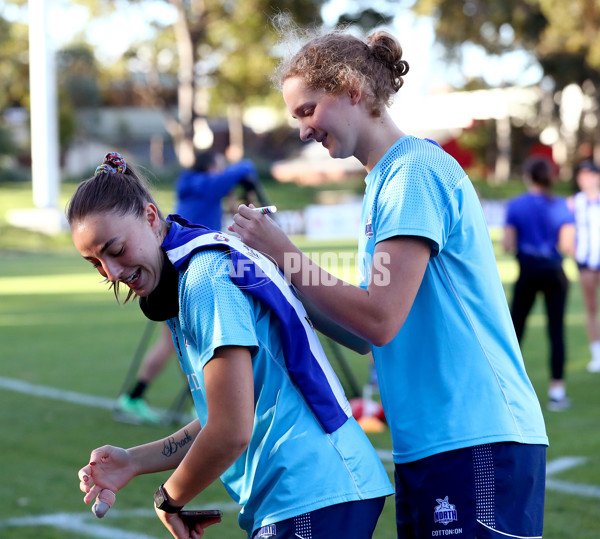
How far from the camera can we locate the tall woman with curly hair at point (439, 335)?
222 cm

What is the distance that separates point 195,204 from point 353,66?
543 cm

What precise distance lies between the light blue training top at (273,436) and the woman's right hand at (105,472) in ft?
0.91

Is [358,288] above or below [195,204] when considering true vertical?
above

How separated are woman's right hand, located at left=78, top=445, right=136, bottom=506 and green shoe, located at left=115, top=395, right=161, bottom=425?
484cm

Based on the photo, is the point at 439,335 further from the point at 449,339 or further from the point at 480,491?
the point at 480,491

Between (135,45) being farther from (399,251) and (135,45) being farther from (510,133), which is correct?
(399,251)

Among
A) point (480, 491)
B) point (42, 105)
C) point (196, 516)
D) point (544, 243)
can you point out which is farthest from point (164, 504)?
point (42, 105)

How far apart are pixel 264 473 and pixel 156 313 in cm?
48

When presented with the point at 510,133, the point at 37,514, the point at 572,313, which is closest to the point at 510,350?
the point at 37,514

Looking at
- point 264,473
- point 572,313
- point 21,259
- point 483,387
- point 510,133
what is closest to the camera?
point 264,473

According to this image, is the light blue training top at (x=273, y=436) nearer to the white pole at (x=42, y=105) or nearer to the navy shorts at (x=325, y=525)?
the navy shorts at (x=325, y=525)

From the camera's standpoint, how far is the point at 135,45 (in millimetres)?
48000

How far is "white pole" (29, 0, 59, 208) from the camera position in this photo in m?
28.9

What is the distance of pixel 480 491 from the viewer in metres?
2.26
